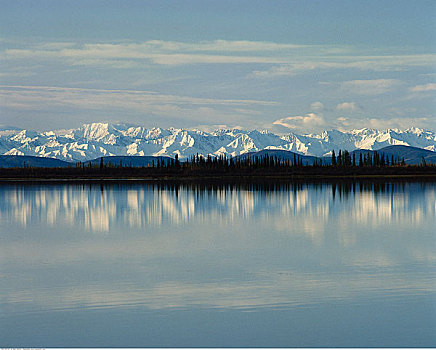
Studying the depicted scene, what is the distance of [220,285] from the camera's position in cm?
2014

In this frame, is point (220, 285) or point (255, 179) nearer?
point (220, 285)

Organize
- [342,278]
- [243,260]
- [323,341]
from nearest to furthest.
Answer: [323,341] < [342,278] < [243,260]

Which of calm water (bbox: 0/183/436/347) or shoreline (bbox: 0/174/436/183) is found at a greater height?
shoreline (bbox: 0/174/436/183)

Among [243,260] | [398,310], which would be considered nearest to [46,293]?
[243,260]

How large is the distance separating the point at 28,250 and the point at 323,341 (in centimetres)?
1762

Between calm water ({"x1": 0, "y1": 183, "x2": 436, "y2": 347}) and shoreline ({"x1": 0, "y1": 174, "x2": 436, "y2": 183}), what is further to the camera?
shoreline ({"x1": 0, "y1": 174, "x2": 436, "y2": 183})

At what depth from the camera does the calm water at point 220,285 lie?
1519 cm

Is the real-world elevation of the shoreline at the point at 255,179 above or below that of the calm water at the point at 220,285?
above

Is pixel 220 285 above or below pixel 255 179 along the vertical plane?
below

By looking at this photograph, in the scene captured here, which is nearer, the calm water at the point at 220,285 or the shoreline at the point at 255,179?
the calm water at the point at 220,285

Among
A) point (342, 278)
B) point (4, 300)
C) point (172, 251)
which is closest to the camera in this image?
point (4, 300)

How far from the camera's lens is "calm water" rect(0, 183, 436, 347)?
1519 cm

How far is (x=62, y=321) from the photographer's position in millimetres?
16188

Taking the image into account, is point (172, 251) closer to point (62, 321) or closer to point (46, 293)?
point (46, 293)
